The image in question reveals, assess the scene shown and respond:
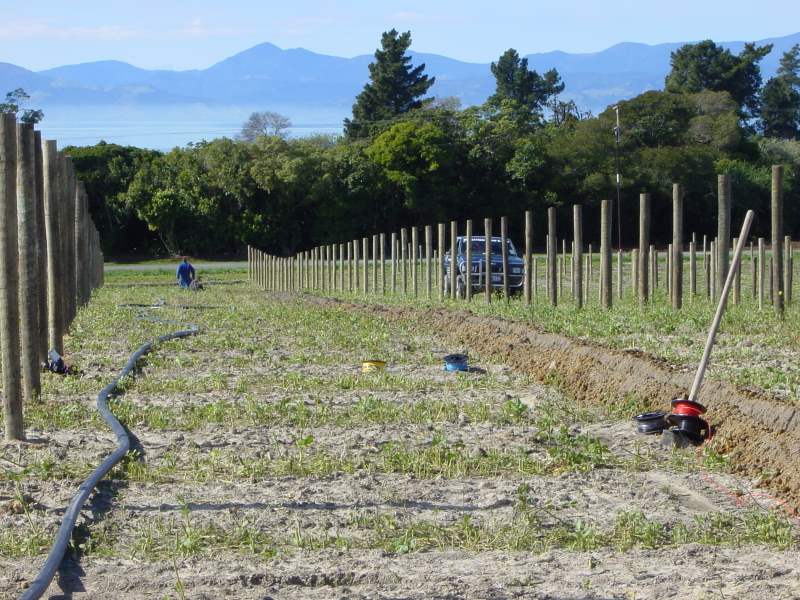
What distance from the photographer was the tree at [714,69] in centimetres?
8938

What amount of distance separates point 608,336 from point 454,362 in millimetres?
1965

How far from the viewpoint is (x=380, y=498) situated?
6.87 meters

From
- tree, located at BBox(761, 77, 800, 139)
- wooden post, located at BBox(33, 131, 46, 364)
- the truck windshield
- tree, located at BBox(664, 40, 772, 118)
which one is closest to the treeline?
tree, located at BBox(664, 40, 772, 118)

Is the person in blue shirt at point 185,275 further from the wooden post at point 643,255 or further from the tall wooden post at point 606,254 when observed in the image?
the wooden post at point 643,255

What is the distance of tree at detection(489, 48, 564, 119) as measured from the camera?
104m

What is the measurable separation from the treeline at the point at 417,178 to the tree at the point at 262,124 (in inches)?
1573

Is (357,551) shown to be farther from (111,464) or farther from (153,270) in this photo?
(153,270)

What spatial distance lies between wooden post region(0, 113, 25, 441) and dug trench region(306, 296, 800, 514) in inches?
184

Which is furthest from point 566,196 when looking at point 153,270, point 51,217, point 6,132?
point 6,132

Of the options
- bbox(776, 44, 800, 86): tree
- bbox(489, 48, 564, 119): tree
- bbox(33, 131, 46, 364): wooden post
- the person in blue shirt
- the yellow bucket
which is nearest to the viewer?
bbox(33, 131, 46, 364): wooden post

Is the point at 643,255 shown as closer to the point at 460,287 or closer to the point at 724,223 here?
the point at 724,223

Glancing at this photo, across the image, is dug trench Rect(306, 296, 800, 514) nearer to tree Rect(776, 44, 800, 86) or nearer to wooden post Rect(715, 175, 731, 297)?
wooden post Rect(715, 175, 731, 297)

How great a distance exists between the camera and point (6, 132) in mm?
9625

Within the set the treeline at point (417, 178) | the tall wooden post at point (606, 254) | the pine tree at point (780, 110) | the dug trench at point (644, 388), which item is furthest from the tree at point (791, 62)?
the dug trench at point (644, 388)
